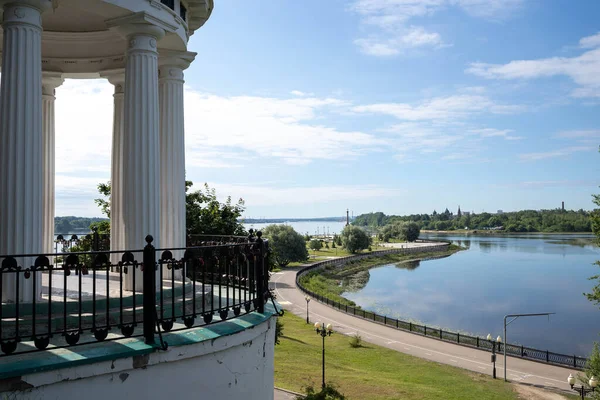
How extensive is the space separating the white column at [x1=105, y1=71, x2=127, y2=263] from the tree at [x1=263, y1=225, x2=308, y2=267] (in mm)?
67165

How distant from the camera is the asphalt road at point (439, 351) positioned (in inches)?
1148

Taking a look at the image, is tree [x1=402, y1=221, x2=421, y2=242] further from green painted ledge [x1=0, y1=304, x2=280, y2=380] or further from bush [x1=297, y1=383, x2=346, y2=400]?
green painted ledge [x1=0, y1=304, x2=280, y2=380]

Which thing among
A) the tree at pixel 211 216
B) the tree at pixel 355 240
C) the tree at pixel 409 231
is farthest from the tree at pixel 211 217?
the tree at pixel 409 231

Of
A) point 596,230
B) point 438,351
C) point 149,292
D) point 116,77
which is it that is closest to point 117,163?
point 116,77

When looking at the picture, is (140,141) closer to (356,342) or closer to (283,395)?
(283,395)

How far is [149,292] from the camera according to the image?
5012 mm

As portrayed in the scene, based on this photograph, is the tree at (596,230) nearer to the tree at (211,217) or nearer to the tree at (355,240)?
the tree at (211,217)

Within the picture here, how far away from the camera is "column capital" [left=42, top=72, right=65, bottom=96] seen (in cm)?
1023

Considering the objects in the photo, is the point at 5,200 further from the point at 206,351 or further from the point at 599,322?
the point at 599,322

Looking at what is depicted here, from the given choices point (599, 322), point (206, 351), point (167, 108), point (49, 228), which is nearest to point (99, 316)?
point (206, 351)

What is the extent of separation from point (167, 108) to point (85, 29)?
87.7 inches

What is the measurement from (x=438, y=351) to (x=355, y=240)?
71248mm

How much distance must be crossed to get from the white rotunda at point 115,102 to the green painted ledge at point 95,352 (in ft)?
6.48

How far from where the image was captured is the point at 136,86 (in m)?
7.24
